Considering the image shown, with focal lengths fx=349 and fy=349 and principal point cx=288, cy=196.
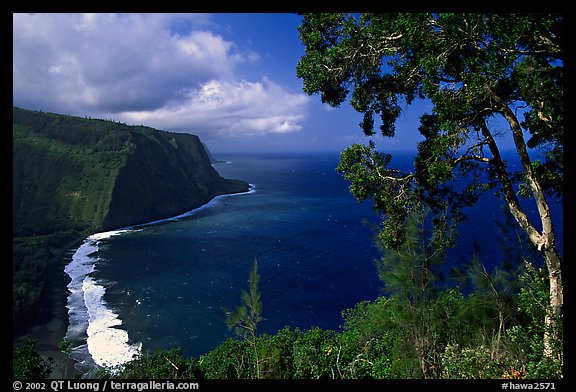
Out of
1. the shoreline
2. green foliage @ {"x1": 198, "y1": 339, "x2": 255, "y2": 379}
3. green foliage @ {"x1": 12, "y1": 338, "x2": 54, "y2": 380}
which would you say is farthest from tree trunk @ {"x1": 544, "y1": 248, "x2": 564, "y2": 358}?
the shoreline

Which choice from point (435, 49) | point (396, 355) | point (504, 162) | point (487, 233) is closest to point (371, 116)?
point (435, 49)

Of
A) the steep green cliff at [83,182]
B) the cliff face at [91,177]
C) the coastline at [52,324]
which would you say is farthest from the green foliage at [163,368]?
the cliff face at [91,177]

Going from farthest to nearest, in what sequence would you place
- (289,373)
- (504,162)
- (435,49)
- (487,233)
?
(487,233), (289,373), (504,162), (435,49)

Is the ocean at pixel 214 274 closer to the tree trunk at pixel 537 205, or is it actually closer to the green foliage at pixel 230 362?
the green foliage at pixel 230 362

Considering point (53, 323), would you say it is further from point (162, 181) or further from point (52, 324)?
point (162, 181)

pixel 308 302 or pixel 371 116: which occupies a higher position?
pixel 371 116

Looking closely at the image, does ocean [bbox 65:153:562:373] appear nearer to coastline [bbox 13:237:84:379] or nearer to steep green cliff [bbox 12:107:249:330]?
coastline [bbox 13:237:84:379]

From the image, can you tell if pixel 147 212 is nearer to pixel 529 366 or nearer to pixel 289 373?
pixel 289 373
